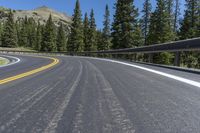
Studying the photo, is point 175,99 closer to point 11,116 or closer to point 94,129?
point 94,129

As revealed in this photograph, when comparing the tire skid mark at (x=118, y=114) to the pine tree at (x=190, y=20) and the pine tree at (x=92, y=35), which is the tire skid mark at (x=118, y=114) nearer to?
the pine tree at (x=190, y=20)

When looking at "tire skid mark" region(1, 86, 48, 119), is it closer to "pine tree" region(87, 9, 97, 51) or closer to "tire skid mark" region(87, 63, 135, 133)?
"tire skid mark" region(87, 63, 135, 133)

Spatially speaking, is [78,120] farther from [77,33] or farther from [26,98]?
[77,33]

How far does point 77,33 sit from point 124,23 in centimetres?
3263

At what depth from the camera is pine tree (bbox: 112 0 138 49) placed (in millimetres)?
52188

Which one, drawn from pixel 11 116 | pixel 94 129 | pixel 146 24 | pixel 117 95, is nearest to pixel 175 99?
pixel 117 95

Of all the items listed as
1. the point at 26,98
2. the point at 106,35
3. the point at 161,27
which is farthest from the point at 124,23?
the point at 26,98

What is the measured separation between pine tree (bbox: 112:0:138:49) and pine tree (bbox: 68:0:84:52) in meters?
30.5

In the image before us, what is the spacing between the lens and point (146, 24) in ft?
229

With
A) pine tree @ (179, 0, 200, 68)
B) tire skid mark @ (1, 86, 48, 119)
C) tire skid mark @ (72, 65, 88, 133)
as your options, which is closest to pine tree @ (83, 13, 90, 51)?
pine tree @ (179, 0, 200, 68)

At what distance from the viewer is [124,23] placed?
173ft

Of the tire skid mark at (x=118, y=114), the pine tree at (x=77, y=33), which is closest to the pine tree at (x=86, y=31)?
the pine tree at (x=77, y=33)

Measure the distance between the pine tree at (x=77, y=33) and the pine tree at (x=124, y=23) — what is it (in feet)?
100

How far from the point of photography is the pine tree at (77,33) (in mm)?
83688
